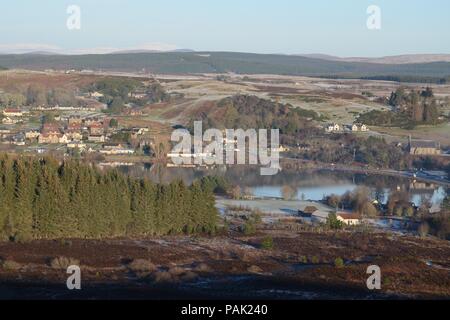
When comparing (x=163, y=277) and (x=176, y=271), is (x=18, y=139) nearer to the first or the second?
(x=176, y=271)

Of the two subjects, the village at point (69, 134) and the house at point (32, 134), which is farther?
the house at point (32, 134)

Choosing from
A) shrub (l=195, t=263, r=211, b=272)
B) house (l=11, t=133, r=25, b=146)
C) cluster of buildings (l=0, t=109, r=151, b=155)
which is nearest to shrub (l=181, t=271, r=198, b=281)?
shrub (l=195, t=263, r=211, b=272)

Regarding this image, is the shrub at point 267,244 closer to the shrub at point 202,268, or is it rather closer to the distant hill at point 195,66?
the shrub at point 202,268

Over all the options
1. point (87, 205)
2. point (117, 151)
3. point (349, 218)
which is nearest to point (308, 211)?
point (349, 218)

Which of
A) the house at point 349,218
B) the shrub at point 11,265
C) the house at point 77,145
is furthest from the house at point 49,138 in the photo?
the shrub at point 11,265

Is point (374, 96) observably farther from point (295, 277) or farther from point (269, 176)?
point (295, 277)
